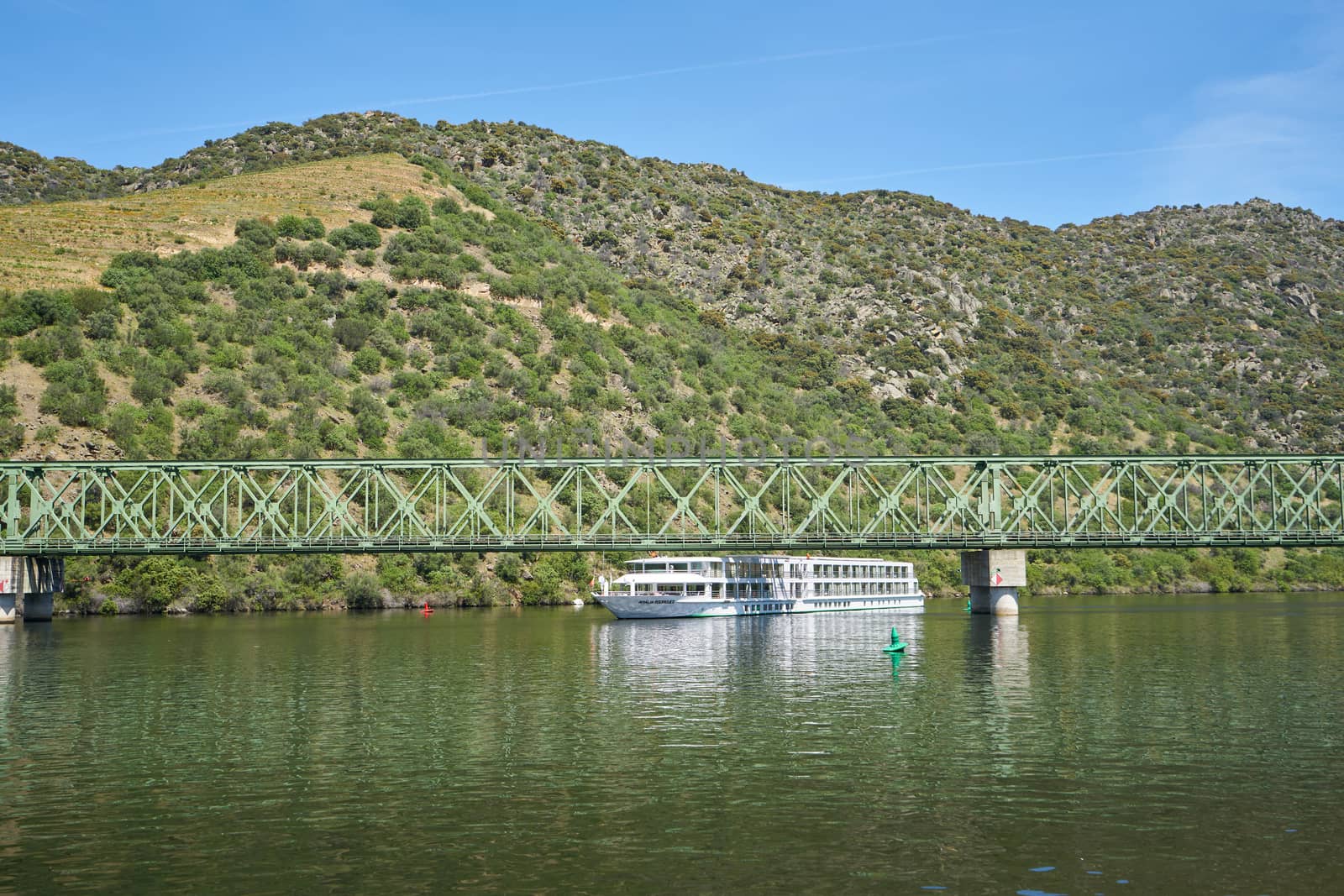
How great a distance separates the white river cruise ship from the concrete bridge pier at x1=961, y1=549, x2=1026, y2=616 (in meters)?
16.7

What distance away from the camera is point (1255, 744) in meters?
30.6

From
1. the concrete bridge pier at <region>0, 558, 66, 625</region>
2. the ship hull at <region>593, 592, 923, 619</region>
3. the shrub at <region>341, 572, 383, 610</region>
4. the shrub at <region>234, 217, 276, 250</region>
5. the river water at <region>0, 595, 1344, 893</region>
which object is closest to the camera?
the river water at <region>0, 595, 1344, 893</region>

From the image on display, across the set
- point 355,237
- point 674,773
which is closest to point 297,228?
point 355,237

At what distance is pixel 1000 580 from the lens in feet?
303

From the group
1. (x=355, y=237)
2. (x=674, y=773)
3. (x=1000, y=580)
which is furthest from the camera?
(x=355, y=237)

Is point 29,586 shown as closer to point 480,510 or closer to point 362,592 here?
point 362,592

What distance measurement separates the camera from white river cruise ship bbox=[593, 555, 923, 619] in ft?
311

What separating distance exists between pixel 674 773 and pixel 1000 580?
69.6 metres

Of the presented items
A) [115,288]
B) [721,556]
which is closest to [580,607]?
[721,556]

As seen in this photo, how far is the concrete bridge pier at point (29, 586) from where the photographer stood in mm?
83500

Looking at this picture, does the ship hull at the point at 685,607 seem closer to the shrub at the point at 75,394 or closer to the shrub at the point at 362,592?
the shrub at the point at 362,592

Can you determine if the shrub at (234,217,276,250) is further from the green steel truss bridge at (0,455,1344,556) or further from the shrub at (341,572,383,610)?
A: the shrub at (341,572,383,610)

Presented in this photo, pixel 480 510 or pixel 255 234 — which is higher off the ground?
pixel 255 234

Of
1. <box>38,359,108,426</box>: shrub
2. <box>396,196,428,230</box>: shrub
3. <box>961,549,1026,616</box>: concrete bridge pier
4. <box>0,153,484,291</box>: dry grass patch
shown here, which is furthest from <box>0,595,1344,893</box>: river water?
<box>396,196,428,230</box>: shrub
